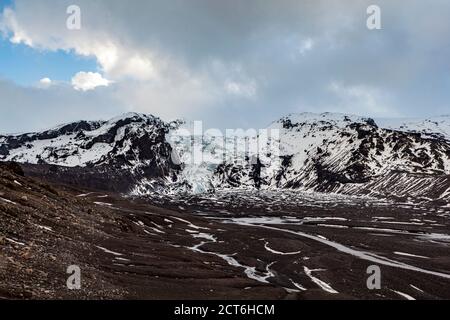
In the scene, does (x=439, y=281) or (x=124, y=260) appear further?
(x=439, y=281)

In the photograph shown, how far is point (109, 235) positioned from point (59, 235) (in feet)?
51.0

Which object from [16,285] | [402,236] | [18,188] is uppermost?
[18,188]

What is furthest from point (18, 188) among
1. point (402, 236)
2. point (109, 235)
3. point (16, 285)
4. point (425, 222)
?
point (425, 222)

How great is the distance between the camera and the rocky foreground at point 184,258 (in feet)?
128

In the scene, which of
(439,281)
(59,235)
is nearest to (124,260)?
(59,235)

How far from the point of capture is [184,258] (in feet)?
210

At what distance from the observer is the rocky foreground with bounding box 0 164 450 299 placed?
39.2m

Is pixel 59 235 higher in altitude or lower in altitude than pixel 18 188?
lower

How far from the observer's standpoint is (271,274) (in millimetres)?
65188
